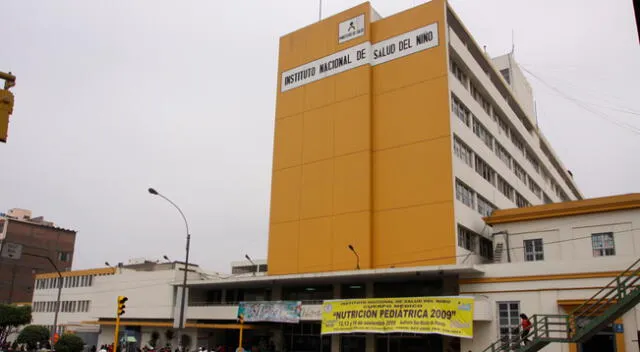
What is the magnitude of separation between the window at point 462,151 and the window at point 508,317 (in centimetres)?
1120

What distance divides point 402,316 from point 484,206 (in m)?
14.6

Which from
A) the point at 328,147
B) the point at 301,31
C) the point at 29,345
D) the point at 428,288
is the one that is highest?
the point at 301,31

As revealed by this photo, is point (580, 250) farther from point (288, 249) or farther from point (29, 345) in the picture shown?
point (29, 345)

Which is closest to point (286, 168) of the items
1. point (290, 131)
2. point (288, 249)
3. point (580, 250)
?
point (290, 131)

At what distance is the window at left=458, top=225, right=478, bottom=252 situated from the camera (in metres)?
38.6

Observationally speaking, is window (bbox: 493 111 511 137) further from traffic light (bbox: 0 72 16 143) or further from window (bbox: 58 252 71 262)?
window (bbox: 58 252 71 262)

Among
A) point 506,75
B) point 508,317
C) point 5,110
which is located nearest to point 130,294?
point 508,317

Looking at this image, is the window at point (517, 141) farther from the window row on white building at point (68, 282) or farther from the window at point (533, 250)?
the window row on white building at point (68, 282)

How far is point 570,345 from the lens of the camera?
101 ft

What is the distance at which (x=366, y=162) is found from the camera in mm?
41906

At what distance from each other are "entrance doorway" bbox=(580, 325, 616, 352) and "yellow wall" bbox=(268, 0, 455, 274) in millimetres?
8958

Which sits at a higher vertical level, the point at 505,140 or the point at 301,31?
the point at 301,31

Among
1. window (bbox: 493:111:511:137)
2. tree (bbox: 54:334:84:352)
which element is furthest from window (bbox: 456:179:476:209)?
tree (bbox: 54:334:84:352)

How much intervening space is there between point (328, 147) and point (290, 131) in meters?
4.55
